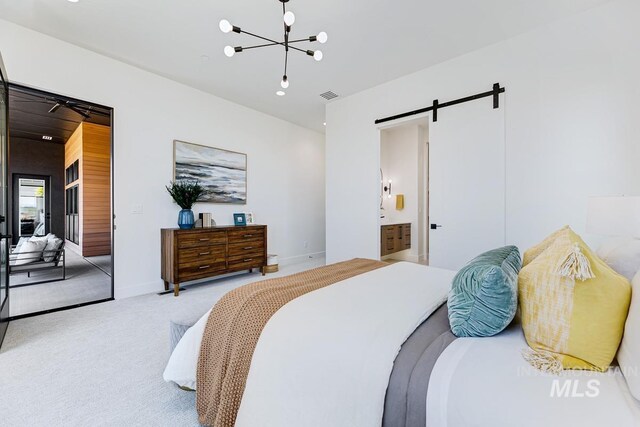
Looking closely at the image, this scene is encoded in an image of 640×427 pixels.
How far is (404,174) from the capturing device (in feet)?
20.5

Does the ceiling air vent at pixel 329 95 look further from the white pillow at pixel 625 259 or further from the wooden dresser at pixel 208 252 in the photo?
the white pillow at pixel 625 259

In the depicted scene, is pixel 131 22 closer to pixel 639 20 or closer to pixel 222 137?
pixel 222 137

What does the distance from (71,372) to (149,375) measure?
Answer: 0.56 metres

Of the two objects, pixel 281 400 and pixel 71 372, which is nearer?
pixel 281 400

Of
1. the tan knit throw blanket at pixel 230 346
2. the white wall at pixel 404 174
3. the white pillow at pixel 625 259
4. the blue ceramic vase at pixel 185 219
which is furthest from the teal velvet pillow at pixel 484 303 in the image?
the white wall at pixel 404 174

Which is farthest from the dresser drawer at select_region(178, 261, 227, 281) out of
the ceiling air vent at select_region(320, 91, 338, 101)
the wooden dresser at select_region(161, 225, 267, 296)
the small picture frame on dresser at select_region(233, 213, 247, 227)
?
the ceiling air vent at select_region(320, 91, 338, 101)

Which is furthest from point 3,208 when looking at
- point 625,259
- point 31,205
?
point 31,205

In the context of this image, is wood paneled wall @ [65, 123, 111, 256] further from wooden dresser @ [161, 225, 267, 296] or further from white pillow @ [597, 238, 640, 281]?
white pillow @ [597, 238, 640, 281]

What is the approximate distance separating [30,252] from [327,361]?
5.30m

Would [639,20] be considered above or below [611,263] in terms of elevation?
above

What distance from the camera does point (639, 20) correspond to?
2416 millimetres

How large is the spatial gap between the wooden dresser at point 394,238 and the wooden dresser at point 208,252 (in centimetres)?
217

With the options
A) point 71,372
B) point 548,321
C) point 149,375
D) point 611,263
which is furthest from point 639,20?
point 71,372

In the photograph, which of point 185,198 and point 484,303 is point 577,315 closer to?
point 484,303
